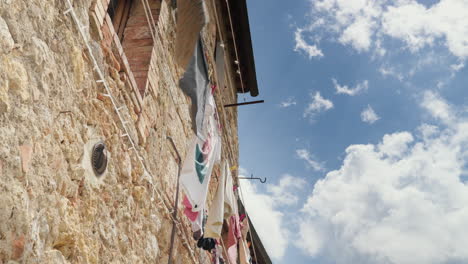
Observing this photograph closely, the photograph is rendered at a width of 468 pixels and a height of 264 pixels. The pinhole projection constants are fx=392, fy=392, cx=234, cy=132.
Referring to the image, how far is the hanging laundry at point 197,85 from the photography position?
3.16 m

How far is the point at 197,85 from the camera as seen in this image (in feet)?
10.5

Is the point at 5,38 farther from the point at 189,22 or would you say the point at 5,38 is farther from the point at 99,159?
the point at 189,22

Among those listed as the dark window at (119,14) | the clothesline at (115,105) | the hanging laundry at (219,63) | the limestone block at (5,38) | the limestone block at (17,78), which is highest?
the hanging laundry at (219,63)

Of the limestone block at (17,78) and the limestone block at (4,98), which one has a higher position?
the limestone block at (17,78)

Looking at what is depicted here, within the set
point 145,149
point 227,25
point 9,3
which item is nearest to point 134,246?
point 145,149

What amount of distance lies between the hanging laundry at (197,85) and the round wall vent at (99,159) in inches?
37.2

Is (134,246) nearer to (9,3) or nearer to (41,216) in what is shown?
(41,216)

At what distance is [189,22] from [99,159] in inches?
45.9

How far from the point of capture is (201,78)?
3.35 metres

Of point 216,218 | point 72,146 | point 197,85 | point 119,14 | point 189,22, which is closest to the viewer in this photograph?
point 72,146

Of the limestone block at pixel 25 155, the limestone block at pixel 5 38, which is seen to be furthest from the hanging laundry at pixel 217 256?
the limestone block at pixel 5 38

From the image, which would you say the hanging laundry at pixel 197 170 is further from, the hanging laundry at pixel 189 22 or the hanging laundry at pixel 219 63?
the hanging laundry at pixel 219 63

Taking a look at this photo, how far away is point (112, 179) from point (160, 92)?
129 centimetres

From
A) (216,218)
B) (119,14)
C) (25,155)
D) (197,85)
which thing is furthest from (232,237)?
(25,155)
